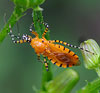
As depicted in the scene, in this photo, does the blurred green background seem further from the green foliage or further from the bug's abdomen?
the green foliage

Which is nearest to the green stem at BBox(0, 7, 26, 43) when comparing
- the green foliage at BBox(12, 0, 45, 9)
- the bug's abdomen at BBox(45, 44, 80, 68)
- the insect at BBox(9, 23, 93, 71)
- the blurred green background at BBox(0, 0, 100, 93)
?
the green foliage at BBox(12, 0, 45, 9)

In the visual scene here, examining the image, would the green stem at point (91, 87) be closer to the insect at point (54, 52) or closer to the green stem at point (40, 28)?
the green stem at point (40, 28)

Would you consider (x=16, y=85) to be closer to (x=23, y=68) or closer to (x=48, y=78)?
(x=23, y=68)

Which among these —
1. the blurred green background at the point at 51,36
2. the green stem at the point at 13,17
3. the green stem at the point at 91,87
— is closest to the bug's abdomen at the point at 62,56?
the green stem at the point at 91,87

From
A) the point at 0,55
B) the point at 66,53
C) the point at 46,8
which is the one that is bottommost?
the point at 66,53

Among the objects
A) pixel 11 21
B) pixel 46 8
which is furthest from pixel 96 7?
pixel 11 21
